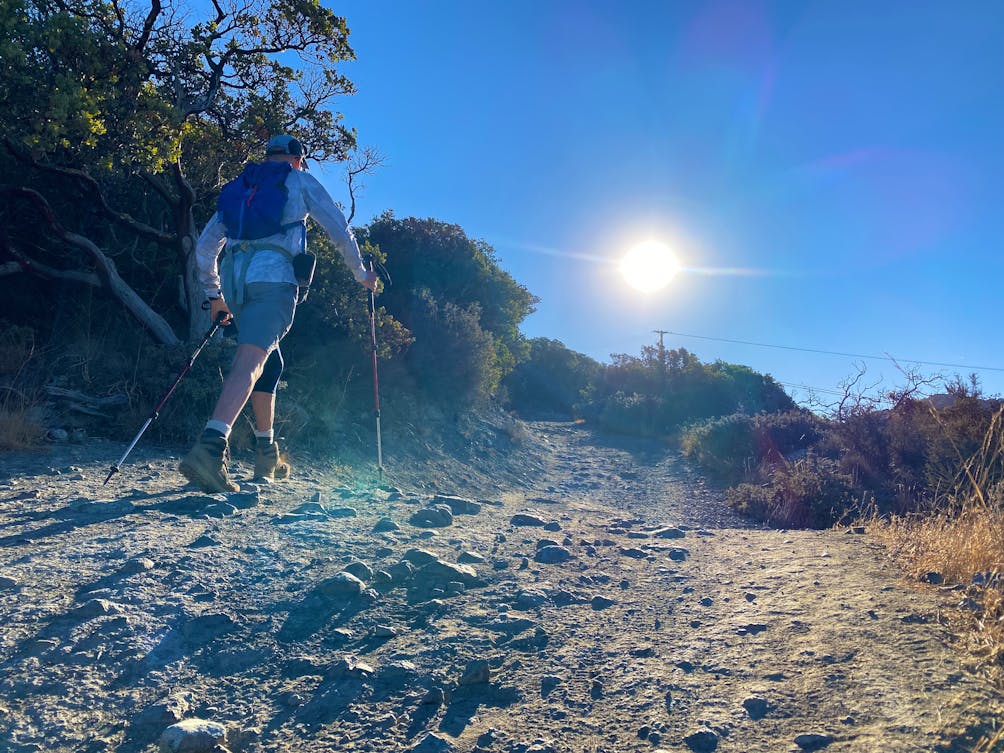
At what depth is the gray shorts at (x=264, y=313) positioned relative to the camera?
13.7 ft

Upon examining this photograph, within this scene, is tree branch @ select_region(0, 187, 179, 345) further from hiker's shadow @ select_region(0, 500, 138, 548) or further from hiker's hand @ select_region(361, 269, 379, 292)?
hiker's shadow @ select_region(0, 500, 138, 548)

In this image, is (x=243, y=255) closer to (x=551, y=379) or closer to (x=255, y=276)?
(x=255, y=276)

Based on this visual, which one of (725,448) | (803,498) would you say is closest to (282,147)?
(803,498)

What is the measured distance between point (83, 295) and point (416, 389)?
4553mm

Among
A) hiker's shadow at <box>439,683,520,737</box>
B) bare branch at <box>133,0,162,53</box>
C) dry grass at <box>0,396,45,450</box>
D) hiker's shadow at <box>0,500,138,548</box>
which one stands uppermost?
bare branch at <box>133,0,162,53</box>

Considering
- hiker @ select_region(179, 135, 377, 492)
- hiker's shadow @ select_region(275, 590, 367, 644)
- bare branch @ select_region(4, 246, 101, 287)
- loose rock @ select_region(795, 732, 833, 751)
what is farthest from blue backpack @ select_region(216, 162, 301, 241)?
loose rock @ select_region(795, 732, 833, 751)

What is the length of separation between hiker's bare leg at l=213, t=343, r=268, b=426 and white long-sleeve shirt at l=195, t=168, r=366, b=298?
478 millimetres

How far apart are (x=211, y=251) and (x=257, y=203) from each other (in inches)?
21.7

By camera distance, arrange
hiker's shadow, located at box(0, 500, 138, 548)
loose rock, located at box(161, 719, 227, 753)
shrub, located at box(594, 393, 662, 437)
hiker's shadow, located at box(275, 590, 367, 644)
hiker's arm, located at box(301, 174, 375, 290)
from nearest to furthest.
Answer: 1. loose rock, located at box(161, 719, 227, 753)
2. hiker's shadow, located at box(275, 590, 367, 644)
3. hiker's shadow, located at box(0, 500, 138, 548)
4. hiker's arm, located at box(301, 174, 375, 290)
5. shrub, located at box(594, 393, 662, 437)

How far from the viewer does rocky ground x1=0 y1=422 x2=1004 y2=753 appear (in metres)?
2.15

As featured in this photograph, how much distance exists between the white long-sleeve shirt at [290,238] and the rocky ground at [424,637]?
58.7 inches

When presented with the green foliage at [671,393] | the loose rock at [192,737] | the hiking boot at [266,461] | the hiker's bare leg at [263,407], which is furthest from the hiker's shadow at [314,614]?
the green foliage at [671,393]

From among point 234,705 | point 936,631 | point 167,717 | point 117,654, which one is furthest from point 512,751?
point 936,631

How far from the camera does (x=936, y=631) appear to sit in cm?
262
